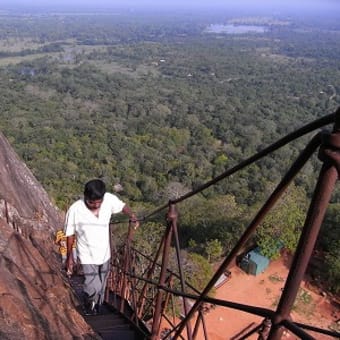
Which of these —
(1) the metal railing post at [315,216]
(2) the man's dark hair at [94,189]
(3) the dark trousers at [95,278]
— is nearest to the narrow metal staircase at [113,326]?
(3) the dark trousers at [95,278]

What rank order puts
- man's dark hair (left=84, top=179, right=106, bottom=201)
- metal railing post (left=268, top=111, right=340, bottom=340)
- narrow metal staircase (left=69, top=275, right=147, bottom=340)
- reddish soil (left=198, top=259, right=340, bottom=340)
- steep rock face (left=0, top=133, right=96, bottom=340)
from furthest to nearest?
1. reddish soil (left=198, top=259, right=340, bottom=340)
2. narrow metal staircase (left=69, top=275, right=147, bottom=340)
3. man's dark hair (left=84, top=179, right=106, bottom=201)
4. steep rock face (left=0, top=133, right=96, bottom=340)
5. metal railing post (left=268, top=111, right=340, bottom=340)

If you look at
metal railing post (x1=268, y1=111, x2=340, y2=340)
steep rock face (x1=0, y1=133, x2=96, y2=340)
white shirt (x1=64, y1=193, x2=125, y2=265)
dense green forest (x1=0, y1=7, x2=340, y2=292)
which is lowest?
dense green forest (x1=0, y1=7, x2=340, y2=292)

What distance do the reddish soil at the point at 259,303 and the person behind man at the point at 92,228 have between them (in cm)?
465

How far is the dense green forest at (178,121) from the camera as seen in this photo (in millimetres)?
14828

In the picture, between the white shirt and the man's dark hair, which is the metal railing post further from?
the white shirt

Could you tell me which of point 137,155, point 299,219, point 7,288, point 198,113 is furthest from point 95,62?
point 7,288

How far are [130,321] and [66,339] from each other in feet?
3.96

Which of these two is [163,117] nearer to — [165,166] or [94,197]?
[165,166]

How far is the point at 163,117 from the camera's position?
166 ft

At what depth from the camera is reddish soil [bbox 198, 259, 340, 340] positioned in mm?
8047

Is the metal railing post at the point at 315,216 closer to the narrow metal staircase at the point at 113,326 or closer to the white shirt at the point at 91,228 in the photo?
the white shirt at the point at 91,228

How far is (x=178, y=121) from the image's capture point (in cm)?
4775

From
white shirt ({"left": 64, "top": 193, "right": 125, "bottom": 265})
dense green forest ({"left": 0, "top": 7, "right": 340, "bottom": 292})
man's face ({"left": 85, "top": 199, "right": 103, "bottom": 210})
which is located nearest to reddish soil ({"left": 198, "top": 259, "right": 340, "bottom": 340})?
dense green forest ({"left": 0, "top": 7, "right": 340, "bottom": 292})

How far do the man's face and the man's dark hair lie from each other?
39 millimetres
